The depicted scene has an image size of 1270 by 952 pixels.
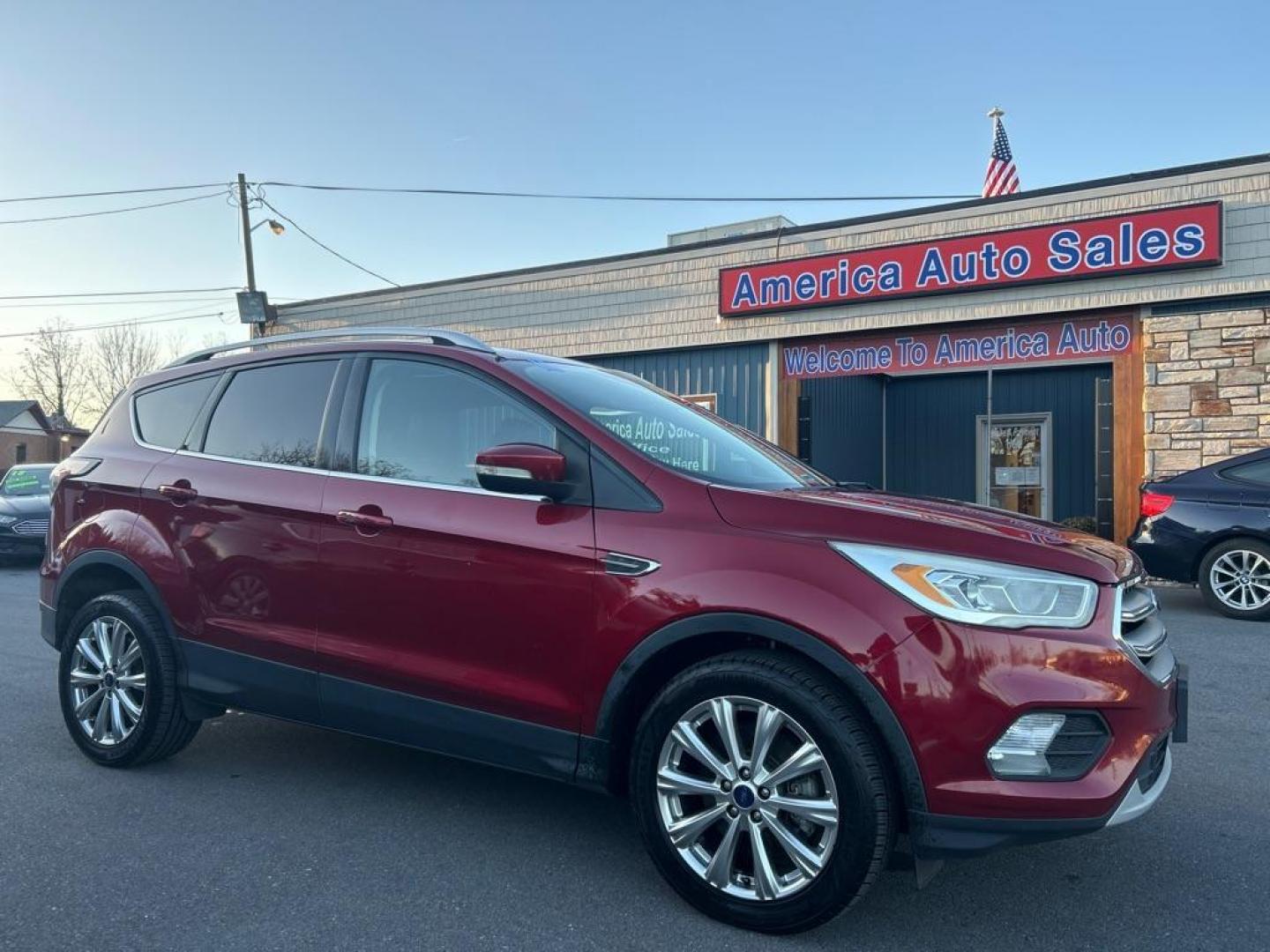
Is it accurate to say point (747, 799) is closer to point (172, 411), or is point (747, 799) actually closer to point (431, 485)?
point (431, 485)

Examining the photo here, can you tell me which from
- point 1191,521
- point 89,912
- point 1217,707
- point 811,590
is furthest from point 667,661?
point 1191,521

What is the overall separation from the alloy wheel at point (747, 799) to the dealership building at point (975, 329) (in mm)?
9756

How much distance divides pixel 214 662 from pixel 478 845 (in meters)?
1.34

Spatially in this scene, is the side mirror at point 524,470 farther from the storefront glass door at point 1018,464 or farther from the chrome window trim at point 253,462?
the storefront glass door at point 1018,464

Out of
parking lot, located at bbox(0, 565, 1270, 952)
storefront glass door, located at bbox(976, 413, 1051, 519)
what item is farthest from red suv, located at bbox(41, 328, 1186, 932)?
storefront glass door, located at bbox(976, 413, 1051, 519)

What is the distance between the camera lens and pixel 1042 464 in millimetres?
13547

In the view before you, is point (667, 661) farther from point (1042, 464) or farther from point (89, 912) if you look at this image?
point (1042, 464)

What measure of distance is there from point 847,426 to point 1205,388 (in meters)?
4.77

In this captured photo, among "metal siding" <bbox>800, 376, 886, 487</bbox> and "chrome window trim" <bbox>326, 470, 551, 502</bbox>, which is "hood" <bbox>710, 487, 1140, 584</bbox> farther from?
Answer: "metal siding" <bbox>800, 376, 886, 487</bbox>

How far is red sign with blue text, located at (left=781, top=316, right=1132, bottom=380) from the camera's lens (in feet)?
36.5

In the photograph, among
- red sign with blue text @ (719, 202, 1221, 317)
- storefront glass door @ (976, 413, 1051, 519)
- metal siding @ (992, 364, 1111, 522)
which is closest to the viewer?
red sign with blue text @ (719, 202, 1221, 317)

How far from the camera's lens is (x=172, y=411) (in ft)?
14.3

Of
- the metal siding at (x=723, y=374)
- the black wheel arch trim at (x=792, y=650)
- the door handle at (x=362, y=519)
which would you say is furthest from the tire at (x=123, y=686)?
the metal siding at (x=723, y=374)

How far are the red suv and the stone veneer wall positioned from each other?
8594 mm
